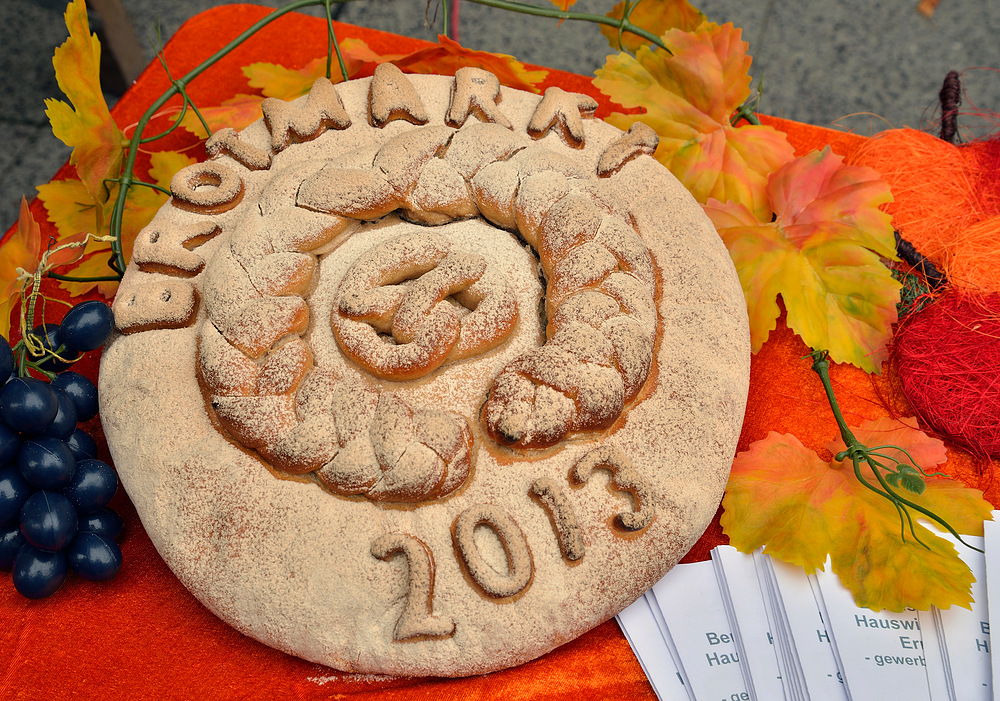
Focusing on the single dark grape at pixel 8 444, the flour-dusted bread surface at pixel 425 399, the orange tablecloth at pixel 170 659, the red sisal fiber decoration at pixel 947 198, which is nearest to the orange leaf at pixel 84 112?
the flour-dusted bread surface at pixel 425 399

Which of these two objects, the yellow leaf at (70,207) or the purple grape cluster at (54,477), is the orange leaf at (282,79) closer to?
the yellow leaf at (70,207)

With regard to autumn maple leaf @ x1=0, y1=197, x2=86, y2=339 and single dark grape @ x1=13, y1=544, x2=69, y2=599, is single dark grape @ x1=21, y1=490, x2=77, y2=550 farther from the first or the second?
autumn maple leaf @ x1=0, y1=197, x2=86, y2=339

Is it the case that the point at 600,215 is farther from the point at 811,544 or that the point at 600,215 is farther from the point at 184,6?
the point at 184,6

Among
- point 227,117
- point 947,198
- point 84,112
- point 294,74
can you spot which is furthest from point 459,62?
point 947,198

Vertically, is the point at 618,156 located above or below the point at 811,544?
above

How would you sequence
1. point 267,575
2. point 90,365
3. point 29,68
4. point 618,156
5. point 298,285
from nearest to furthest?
point 267,575 < point 298,285 < point 618,156 < point 90,365 < point 29,68

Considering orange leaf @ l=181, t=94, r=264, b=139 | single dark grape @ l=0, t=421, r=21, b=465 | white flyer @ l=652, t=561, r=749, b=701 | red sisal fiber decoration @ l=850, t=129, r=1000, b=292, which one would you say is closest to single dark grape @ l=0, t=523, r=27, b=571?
single dark grape @ l=0, t=421, r=21, b=465

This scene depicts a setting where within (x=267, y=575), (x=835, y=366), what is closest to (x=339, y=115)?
(x=267, y=575)
